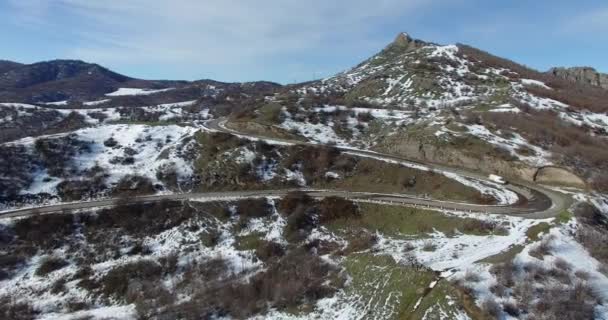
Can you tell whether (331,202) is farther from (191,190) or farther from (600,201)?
(600,201)

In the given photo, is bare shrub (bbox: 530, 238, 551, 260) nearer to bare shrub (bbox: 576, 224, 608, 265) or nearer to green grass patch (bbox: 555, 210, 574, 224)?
bare shrub (bbox: 576, 224, 608, 265)

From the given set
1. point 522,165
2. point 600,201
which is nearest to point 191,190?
point 522,165

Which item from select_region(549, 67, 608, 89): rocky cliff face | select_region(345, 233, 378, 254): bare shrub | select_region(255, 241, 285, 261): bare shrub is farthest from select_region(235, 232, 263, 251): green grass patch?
select_region(549, 67, 608, 89): rocky cliff face

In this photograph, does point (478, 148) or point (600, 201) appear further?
point (478, 148)

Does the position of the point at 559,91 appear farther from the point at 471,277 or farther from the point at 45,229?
the point at 45,229

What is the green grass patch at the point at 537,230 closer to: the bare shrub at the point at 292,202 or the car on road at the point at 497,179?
the car on road at the point at 497,179

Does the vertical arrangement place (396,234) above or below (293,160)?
below

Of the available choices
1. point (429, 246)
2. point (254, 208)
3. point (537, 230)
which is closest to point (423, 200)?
point (429, 246)
